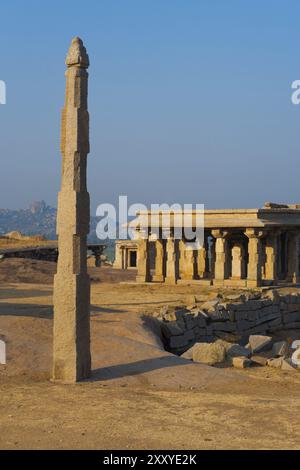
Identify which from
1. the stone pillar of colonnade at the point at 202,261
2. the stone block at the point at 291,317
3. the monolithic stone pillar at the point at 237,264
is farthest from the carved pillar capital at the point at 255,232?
the stone pillar of colonnade at the point at 202,261

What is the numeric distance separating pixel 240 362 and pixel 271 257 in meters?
13.9

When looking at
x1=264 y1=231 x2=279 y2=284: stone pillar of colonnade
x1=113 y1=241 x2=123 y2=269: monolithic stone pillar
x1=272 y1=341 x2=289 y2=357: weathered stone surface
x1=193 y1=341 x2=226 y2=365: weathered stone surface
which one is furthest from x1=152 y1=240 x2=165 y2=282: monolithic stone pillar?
x1=113 y1=241 x2=123 y2=269: monolithic stone pillar

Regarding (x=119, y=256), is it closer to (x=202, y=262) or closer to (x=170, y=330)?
(x=202, y=262)

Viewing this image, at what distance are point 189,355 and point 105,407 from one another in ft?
17.5

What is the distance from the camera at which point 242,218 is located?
Answer: 981 inches

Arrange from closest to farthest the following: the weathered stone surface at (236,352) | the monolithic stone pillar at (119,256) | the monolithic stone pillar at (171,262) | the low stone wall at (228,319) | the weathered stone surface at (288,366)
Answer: the weathered stone surface at (288,366)
the weathered stone surface at (236,352)
the low stone wall at (228,319)
the monolithic stone pillar at (171,262)
the monolithic stone pillar at (119,256)

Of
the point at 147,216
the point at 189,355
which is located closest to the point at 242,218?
the point at 147,216

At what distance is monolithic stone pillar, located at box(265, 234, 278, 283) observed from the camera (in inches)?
1036

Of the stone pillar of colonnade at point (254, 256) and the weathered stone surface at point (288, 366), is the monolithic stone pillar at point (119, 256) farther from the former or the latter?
the weathered stone surface at point (288, 366)

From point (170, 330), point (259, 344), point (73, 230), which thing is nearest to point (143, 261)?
point (170, 330)

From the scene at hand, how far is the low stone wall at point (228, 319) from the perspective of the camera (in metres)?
16.3

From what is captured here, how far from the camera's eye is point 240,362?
13344mm

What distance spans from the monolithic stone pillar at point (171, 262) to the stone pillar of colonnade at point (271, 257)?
12.8ft
